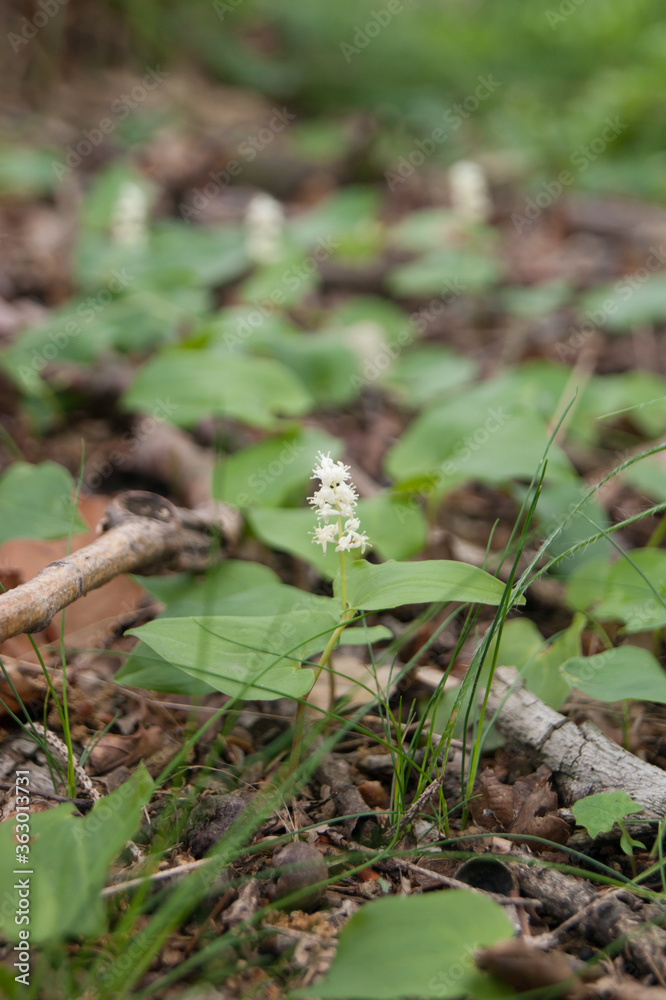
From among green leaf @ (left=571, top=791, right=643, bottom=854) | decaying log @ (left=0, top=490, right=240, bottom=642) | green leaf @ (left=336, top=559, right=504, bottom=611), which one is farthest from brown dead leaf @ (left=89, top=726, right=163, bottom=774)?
green leaf @ (left=571, top=791, right=643, bottom=854)

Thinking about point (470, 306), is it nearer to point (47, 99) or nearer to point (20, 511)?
point (20, 511)

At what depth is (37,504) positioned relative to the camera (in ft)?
5.75

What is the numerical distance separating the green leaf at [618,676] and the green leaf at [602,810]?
0.57ft

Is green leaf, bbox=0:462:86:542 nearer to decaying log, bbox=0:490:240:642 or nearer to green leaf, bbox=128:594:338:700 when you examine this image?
decaying log, bbox=0:490:240:642

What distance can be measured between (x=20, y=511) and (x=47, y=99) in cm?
585

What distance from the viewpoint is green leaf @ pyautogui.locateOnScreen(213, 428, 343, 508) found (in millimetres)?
2109

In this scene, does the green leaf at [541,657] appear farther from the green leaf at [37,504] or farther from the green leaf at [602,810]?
the green leaf at [37,504]

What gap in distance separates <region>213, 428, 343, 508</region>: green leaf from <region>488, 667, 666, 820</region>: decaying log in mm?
A: 897

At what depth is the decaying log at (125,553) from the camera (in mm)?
1329

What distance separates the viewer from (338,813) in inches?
55.4

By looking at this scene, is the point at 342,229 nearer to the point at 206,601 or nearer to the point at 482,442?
the point at 482,442

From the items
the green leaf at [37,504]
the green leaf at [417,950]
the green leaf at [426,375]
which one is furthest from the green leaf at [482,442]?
the green leaf at [417,950]

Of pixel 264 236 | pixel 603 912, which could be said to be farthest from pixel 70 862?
pixel 264 236

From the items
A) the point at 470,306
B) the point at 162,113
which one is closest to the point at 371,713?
the point at 470,306
